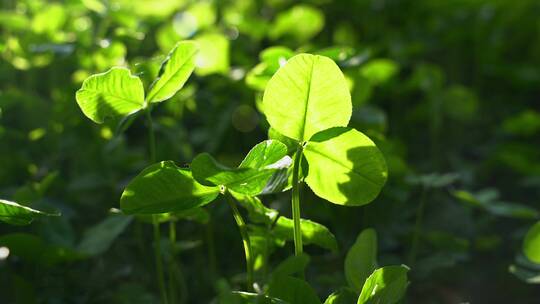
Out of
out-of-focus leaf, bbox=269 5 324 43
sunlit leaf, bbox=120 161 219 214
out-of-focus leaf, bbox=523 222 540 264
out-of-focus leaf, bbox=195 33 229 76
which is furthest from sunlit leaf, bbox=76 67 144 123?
out-of-focus leaf, bbox=269 5 324 43

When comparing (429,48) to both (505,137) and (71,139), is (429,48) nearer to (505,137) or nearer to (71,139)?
(505,137)

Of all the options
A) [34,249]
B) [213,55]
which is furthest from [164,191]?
[213,55]

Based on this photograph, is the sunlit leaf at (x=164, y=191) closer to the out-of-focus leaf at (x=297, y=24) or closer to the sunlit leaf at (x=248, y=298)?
the sunlit leaf at (x=248, y=298)

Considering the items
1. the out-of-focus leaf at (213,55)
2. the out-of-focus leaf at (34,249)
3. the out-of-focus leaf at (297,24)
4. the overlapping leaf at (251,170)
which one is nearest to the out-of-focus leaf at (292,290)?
the overlapping leaf at (251,170)

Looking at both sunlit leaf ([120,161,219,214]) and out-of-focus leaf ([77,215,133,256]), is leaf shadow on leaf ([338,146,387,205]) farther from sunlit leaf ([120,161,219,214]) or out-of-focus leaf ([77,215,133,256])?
out-of-focus leaf ([77,215,133,256])

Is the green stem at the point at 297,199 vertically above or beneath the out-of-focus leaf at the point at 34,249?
above

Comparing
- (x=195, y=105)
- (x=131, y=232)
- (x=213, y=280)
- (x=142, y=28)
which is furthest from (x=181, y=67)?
(x=142, y=28)
